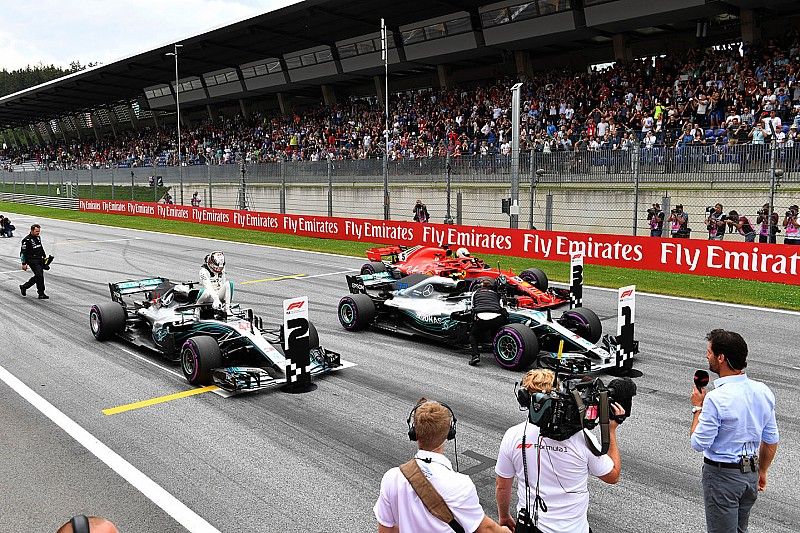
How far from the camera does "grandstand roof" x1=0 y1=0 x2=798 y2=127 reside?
92.2 feet

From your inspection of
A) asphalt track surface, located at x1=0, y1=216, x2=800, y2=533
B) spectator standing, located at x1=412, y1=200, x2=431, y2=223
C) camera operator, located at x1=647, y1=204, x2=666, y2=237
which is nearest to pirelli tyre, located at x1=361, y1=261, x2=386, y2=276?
asphalt track surface, located at x1=0, y1=216, x2=800, y2=533

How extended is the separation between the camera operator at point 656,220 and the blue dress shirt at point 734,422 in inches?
656

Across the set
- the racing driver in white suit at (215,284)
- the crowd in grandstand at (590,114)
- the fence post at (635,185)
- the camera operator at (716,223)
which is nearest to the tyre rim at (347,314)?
the racing driver in white suit at (215,284)

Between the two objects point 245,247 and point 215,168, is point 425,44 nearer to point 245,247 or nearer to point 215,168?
point 215,168

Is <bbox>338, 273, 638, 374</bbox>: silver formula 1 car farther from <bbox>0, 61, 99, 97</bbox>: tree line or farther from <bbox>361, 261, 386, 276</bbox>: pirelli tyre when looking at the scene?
<bbox>0, 61, 99, 97</bbox>: tree line

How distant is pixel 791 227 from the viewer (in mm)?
17172

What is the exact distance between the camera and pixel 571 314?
1064cm

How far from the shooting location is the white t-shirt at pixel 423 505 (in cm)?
336

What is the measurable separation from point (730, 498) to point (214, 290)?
7.77m

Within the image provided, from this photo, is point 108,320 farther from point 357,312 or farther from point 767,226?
point 767,226

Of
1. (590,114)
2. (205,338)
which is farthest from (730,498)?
(590,114)

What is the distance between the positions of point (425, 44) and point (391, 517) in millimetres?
36064

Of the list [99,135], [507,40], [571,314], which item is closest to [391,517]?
[571,314]

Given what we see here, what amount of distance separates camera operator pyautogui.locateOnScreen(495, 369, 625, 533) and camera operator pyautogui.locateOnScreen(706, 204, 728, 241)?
1651 centimetres
